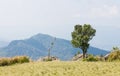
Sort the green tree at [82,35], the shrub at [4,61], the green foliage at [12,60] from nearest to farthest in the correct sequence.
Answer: the shrub at [4,61], the green foliage at [12,60], the green tree at [82,35]

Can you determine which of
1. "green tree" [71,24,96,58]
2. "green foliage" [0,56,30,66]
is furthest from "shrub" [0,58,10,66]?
"green tree" [71,24,96,58]

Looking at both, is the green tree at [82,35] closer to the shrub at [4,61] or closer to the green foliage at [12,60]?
the green foliage at [12,60]

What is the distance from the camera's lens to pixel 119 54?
65.8 meters

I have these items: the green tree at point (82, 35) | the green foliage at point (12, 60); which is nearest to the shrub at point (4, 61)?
the green foliage at point (12, 60)

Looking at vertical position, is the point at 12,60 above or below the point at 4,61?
above

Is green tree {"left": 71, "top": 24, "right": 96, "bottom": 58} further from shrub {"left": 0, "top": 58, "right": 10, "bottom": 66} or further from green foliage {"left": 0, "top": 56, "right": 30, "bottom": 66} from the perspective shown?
shrub {"left": 0, "top": 58, "right": 10, "bottom": 66}

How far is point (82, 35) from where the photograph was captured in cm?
12450

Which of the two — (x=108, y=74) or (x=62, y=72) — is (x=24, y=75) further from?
(x=108, y=74)

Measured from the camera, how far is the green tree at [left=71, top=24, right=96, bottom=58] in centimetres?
12155

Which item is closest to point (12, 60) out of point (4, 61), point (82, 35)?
point (4, 61)

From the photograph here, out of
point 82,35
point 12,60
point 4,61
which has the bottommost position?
point 4,61

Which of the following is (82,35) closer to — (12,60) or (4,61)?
(12,60)

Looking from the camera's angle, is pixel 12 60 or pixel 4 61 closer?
pixel 4 61

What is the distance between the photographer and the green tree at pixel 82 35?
121550mm
